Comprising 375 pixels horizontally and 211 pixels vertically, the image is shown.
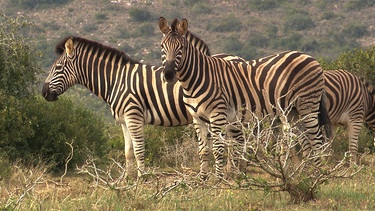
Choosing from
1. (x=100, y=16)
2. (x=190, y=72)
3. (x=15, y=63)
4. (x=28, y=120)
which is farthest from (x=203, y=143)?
(x=100, y=16)

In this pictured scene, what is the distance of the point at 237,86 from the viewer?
10570 mm

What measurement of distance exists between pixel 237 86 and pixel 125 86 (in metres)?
1.63

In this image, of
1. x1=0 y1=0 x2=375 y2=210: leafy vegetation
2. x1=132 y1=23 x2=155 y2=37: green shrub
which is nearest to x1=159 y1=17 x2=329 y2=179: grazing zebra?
x1=0 y1=0 x2=375 y2=210: leafy vegetation

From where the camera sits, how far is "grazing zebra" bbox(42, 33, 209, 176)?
11008 millimetres

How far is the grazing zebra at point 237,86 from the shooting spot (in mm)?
10250

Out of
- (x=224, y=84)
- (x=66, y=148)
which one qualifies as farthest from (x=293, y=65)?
(x=66, y=148)

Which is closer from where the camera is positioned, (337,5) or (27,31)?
(27,31)

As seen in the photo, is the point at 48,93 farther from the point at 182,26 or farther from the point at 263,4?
the point at 263,4

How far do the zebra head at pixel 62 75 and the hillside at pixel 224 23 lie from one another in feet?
92.0

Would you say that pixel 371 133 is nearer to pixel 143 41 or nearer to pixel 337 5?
pixel 143 41

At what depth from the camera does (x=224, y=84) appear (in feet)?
34.5

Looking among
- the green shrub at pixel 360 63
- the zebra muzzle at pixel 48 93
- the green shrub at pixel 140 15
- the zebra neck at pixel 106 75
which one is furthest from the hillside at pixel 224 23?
the zebra muzzle at pixel 48 93

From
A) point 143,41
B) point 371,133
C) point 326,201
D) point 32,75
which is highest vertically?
point 326,201

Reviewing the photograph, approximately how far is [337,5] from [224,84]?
1615 inches
